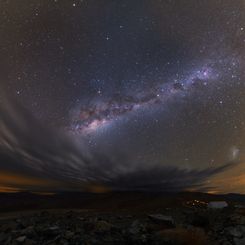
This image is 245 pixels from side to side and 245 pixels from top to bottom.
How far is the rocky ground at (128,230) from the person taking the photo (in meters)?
13.3

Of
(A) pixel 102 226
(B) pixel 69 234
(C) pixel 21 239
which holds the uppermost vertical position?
(A) pixel 102 226

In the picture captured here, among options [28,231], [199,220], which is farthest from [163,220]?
[28,231]

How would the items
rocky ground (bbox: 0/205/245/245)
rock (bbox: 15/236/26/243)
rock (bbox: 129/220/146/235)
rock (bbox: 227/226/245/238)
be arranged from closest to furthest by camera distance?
rocky ground (bbox: 0/205/245/245), rock (bbox: 15/236/26/243), rock (bbox: 227/226/245/238), rock (bbox: 129/220/146/235)

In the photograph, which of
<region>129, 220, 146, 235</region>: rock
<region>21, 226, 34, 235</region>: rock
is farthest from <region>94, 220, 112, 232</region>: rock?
<region>21, 226, 34, 235</region>: rock

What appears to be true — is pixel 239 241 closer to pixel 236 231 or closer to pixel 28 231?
pixel 236 231

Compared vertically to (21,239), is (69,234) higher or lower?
higher

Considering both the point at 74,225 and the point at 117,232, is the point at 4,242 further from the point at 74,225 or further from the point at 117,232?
the point at 117,232

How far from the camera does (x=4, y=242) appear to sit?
13.8 meters

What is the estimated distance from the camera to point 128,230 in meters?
14.6

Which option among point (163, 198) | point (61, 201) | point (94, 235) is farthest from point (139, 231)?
point (61, 201)

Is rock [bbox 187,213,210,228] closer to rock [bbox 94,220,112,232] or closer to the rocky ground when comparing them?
the rocky ground

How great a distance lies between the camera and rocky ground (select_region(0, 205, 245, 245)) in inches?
524

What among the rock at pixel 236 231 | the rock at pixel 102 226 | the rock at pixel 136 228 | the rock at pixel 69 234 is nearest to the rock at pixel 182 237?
the rock at pixel 136 228

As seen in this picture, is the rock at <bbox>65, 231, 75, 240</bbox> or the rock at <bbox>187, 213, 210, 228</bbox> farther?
the rock at <bbox>187, 213, 210, 228</bbox>
